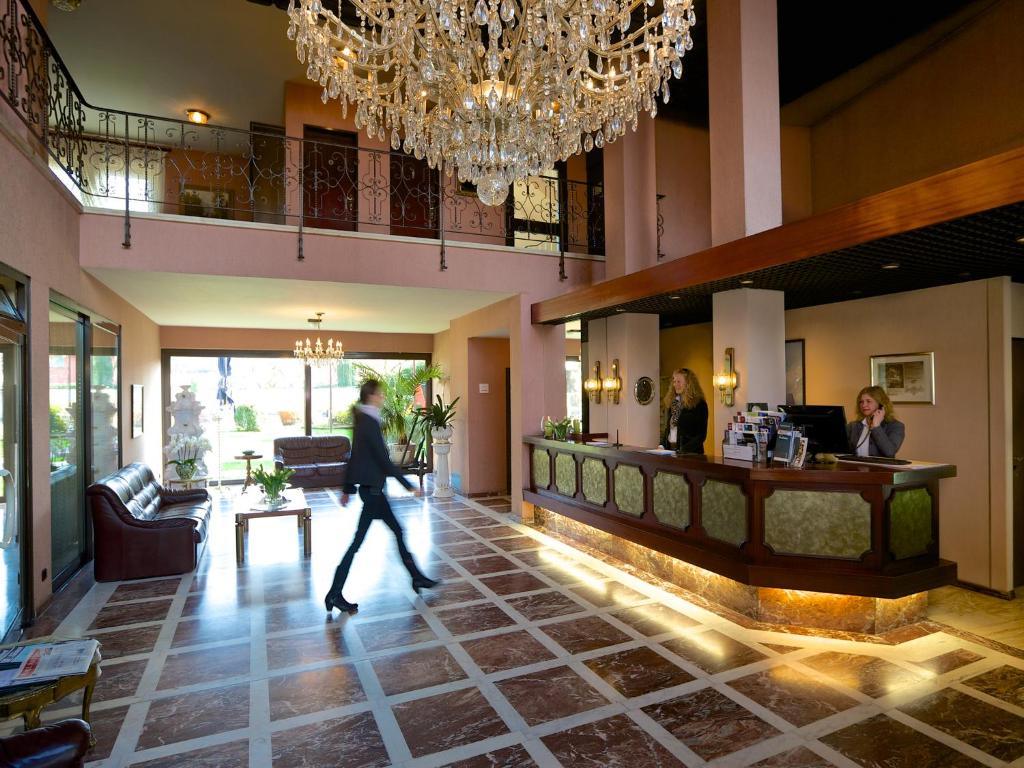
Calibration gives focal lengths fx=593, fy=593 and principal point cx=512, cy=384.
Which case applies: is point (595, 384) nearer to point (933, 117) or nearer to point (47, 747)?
point (933, 117)

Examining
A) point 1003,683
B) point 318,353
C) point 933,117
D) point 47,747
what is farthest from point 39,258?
point 933,117

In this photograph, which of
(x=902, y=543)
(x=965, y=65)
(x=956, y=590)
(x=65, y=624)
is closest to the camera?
(x=902, y=543)

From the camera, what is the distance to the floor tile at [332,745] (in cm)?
264

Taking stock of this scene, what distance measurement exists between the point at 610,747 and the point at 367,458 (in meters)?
2.66

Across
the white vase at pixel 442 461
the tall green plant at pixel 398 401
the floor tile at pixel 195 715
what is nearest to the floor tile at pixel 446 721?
the floor tile at pixel 195 715

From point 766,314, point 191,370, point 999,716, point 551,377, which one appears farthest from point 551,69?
point 191,370

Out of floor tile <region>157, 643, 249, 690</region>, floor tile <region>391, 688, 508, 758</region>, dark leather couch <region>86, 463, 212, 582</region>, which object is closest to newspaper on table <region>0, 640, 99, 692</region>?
floor tile <region>157, 643, 249, 690</region>

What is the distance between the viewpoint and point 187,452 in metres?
8.28

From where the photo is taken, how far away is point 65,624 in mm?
4301

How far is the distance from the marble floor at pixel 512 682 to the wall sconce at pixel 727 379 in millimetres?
1846

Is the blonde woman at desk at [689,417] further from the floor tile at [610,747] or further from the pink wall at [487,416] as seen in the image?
the pink wall at [487,416]

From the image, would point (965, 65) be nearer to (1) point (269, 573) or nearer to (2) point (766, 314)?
(2) point (766, 314)

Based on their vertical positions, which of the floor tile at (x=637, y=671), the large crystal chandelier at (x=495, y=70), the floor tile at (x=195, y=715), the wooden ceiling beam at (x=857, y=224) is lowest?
the floor tile at (x=637, y=671)

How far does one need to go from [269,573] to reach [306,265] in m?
3.15
